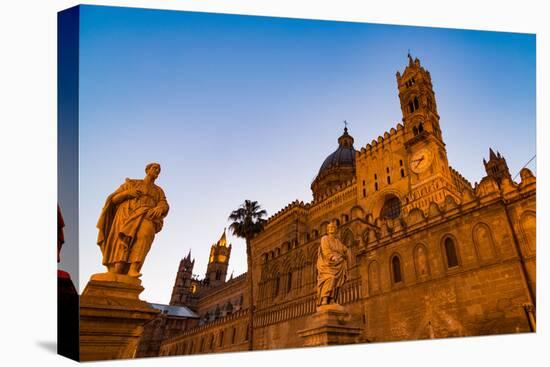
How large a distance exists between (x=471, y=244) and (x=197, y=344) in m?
27.3

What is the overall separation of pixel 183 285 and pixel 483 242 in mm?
61202

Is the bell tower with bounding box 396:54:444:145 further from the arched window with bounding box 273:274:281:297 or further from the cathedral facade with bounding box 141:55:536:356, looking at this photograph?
the arched window with bounding box 273:274:281:297

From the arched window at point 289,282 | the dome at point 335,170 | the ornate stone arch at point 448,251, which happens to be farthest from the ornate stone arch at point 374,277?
the dome at point 335,170

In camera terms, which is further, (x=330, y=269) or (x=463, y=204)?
(x=463, y=204)

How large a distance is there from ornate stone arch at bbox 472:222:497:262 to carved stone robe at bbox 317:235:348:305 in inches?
259

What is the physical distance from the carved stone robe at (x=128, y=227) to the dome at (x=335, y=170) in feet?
118

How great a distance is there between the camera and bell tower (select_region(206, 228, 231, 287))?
7238 centimetres

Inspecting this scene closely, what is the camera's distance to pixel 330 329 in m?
9.81

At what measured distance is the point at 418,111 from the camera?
28.3 metres

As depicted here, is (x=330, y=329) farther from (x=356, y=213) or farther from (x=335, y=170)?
(x=335, y=170)

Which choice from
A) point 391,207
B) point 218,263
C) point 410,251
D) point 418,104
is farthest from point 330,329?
point 218,263

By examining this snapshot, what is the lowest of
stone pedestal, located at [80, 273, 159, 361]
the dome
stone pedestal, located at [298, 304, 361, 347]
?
stone pedestal, located at [80, 273, 159, 361]

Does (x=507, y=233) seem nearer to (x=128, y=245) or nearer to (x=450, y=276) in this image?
(x=450, y=276)

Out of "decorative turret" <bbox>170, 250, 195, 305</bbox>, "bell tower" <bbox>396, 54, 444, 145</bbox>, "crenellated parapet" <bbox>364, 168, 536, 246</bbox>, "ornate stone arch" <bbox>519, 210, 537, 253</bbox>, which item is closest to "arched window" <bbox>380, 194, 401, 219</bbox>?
"bell tower" <bbox>396, 54, 444, 145</bbox>
